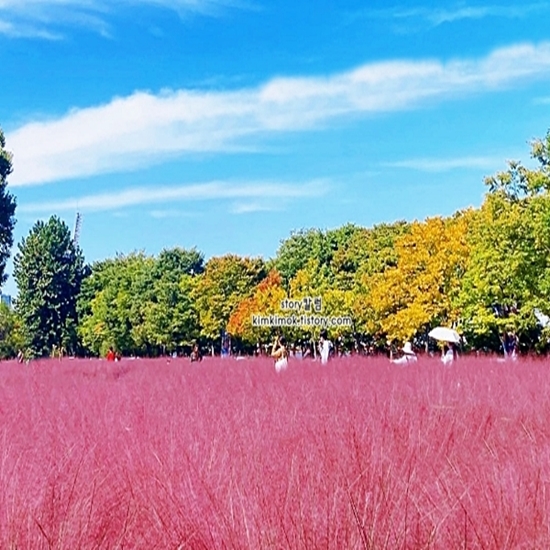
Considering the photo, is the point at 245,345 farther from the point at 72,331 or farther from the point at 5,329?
the point at 5,329

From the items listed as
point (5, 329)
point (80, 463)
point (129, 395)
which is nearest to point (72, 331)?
point (5, 329)

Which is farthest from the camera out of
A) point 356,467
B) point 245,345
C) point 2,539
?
point 245,345

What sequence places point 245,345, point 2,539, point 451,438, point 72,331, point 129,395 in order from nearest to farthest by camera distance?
1. point 2,539
2. point 451,438
3. point 129,395
4. point 245,345
5. point 72,331

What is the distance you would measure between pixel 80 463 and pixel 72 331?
65374mm

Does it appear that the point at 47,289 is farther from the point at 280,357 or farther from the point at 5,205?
the point at 280,357

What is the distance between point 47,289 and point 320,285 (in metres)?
28.8

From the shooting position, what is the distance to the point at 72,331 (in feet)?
219

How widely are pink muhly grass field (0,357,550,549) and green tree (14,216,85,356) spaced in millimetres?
61305

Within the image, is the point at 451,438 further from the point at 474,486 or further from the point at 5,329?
the point at 5,329

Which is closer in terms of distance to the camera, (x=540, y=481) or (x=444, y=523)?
(x=444, y=523)

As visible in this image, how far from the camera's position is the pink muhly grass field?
2598mm

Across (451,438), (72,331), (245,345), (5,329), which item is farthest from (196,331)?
(451,438)

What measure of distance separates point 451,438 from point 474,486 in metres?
1.41

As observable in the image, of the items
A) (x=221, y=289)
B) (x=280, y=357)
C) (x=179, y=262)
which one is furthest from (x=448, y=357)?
(x=179, y=262)
